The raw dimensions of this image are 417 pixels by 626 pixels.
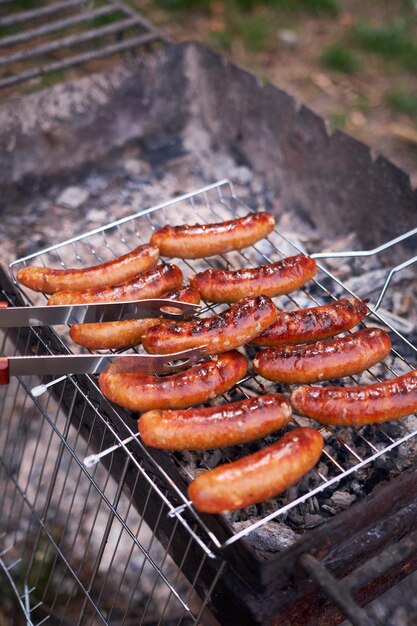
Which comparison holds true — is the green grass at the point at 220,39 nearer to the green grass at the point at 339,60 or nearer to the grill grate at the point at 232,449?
the green grass at the point at 339,60

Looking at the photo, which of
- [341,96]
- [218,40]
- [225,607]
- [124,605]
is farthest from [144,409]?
A: [218,40]

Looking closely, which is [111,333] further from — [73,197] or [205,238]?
[73,197]

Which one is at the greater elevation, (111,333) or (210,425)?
(111,333)

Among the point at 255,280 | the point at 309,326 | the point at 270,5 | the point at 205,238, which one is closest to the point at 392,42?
the point at 270,5

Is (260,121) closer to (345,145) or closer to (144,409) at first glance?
(345,145)

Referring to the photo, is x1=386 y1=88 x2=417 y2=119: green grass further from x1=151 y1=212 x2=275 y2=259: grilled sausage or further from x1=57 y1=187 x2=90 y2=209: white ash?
x1=151 y1=212 x2=275 y2=259: grilled sausage

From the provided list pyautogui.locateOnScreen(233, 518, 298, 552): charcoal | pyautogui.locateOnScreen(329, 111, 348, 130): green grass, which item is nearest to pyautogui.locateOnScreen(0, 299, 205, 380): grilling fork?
pyautogui.locateOnScreen(233, 518, 298, 552): charcoal

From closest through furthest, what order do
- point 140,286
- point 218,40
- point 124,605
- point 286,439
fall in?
point 286,439 → point 140,286 → point 124,605 → point 218,40
